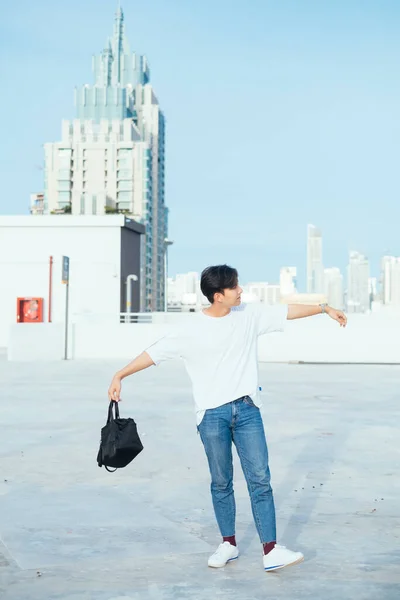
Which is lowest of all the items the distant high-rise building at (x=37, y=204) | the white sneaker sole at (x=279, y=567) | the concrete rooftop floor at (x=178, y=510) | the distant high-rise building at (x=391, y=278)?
the concrete rooftop floor at (x=178, y=510)

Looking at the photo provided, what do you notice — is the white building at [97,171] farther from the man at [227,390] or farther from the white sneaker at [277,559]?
the white sneaker at [277,559]

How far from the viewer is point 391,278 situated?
155 metres

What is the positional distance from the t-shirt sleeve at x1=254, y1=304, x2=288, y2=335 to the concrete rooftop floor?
4.59 feet

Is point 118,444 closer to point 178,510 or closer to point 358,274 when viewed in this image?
point 178,510

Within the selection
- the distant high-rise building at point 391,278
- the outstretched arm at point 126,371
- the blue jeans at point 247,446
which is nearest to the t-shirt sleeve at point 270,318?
the blue jeans at point 247,446

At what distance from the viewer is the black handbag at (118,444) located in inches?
200

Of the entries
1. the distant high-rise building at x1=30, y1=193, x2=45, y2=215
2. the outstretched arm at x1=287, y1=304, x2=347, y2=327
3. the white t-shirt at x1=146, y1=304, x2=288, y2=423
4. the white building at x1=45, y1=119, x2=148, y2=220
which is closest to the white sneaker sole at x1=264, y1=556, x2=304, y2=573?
the white t-shirt at x1=146, y1=304, x2=288, y2=423

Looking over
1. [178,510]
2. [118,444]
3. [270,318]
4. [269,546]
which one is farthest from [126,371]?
[178,510]

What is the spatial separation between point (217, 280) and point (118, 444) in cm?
115

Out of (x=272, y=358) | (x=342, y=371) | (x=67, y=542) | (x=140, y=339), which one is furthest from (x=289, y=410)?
(x=140, y=339)

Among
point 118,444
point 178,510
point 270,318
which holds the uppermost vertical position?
point 270,318

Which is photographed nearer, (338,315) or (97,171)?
(338,315)

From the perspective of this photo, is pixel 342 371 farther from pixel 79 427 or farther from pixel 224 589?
pixel 224 589

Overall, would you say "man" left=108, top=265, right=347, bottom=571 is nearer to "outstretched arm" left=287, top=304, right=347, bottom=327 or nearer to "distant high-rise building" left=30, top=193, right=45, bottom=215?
"outstretched arm" left=287, top=304, right=347, bottom=327
